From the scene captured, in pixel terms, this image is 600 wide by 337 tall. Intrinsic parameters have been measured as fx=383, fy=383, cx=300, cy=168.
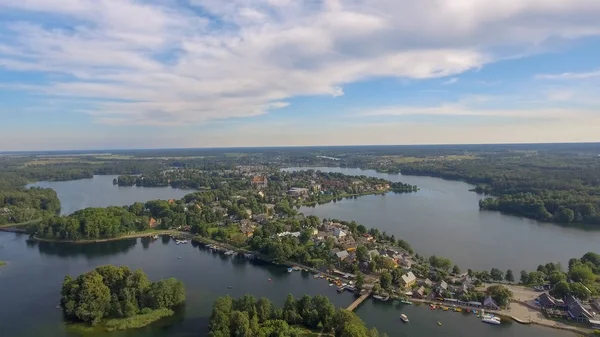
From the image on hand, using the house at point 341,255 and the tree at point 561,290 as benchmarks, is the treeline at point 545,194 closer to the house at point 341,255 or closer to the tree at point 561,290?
the tree at point 561,290

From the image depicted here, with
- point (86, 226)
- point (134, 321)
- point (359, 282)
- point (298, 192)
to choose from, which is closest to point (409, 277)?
point (359, 282)

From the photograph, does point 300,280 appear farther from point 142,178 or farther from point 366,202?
point 142,178

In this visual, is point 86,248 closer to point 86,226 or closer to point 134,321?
point 86,226

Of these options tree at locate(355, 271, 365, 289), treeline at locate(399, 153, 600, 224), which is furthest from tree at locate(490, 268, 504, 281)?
treeline at locate(399, 153, 600, 224)

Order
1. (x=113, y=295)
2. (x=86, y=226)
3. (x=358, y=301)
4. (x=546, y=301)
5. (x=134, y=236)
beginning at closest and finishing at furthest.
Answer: (x=113, y=295), (x=546, y=301), (x=358, y=301), (x=86, y=226), (x=134, y=236)

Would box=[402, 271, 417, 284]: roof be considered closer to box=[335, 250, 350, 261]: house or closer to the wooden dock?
the wooden dock
